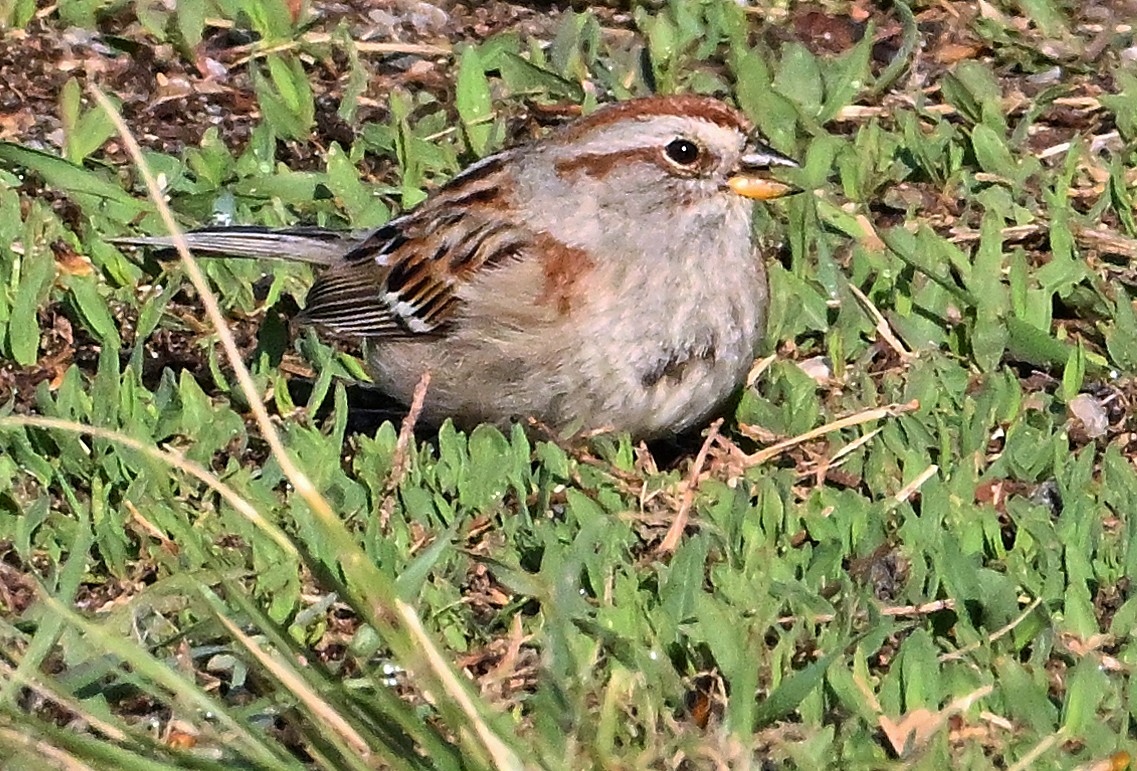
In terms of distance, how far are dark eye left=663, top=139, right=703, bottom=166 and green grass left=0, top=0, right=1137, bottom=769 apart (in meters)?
0.51

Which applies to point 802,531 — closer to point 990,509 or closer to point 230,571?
point 990,509

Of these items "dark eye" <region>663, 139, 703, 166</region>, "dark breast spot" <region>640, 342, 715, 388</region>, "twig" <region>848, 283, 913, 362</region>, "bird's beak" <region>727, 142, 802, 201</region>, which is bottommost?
"twig" <region>848, 283, 913, 362</region>

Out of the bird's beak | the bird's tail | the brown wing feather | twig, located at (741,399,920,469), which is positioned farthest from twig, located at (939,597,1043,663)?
the bird's tail

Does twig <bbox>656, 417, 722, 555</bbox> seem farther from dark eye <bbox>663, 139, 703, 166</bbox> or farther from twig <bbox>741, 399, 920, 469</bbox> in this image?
dark eye <bbox>663, 139, 703, 166</bbox>

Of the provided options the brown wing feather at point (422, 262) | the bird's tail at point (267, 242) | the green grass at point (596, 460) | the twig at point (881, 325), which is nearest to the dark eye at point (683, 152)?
the brown wing feather at point (422, 262)

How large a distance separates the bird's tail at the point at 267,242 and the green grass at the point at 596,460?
0.12m

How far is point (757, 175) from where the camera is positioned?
401 centimetres

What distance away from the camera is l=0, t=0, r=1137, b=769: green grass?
9.25 ft

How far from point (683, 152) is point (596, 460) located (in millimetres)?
619

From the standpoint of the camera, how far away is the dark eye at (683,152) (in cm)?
398

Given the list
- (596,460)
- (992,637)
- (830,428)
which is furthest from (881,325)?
(992,637)

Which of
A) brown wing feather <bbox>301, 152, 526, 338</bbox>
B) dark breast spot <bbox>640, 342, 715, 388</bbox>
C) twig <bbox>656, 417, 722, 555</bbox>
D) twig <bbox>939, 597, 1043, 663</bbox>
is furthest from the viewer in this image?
brown wing feather <bbox>301, 152, 526, 338</bbox>

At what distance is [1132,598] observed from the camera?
10.8 ft

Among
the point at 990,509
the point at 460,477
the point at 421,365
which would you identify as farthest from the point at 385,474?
the point at 990,509
